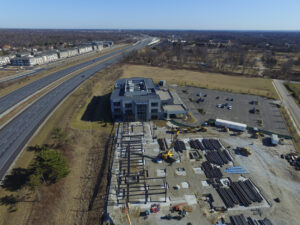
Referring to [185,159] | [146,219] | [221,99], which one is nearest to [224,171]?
[185,159]

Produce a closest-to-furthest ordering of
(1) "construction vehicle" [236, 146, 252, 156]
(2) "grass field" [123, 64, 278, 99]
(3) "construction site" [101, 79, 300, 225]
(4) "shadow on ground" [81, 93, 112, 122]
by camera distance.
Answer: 1. (3) "construction site" [101, 79, 300, 225]
2. (1) "construction vehicle" [236, 146, 252, 156]
3. (4) "shadow on ground" [81, 93, 112, 122]
4. (2) "grass field" [123, 64, 278, 99]

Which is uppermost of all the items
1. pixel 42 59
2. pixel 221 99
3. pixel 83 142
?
pixel 42 59

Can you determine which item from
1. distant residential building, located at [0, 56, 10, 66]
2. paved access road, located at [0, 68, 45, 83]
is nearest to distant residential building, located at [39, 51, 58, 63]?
distant residential building, located at [0, 56, 10, 66]

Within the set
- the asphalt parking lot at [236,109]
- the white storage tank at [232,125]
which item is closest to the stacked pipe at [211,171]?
the white storage tank at [232,125]

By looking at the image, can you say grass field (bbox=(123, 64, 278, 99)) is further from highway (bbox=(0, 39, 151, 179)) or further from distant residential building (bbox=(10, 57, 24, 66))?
distant residential building (bbox=(10, 57, 24, 66))

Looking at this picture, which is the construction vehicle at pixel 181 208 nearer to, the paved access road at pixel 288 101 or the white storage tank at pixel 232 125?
the white storage tank at pixel 232 125

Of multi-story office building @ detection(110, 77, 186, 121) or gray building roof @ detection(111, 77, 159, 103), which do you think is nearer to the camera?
multi-story office building @ detection(110, 77, 186, 121)

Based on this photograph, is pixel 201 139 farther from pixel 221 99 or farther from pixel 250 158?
pixel 221 99
